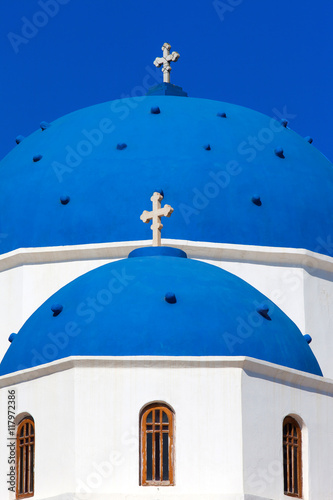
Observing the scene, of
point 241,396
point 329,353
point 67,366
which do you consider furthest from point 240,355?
point 329,353

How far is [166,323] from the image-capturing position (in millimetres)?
29719

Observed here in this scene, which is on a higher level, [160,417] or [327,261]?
[327,261]

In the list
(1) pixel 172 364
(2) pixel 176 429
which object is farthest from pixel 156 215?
(2) pixel 176 429

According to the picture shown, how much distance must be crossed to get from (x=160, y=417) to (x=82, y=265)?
7338mm

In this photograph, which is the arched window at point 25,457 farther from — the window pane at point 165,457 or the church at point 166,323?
the window pane at point 165,457

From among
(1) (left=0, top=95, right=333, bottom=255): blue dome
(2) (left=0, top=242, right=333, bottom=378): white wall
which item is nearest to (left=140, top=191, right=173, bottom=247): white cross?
(2) (left=0, top=242, right=333, bottom=378): white wall

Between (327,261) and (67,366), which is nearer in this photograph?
(67,366)

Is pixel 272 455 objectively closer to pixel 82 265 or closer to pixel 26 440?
pixel 26 440

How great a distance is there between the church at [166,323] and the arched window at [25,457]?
4 centimetres

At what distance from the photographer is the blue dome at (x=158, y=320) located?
29562 millimetres

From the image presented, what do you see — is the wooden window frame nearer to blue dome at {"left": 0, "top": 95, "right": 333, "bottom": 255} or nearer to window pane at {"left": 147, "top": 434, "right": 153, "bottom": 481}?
window pane at {"left": 147, "top": 434, "right": 153, "bottom": 481}

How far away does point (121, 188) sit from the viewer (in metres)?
36.3

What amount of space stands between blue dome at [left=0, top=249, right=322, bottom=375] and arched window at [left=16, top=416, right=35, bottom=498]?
117cm

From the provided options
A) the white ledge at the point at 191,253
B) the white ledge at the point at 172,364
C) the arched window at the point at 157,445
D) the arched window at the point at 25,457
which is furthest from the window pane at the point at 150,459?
the white ledge at the point at 191,253
